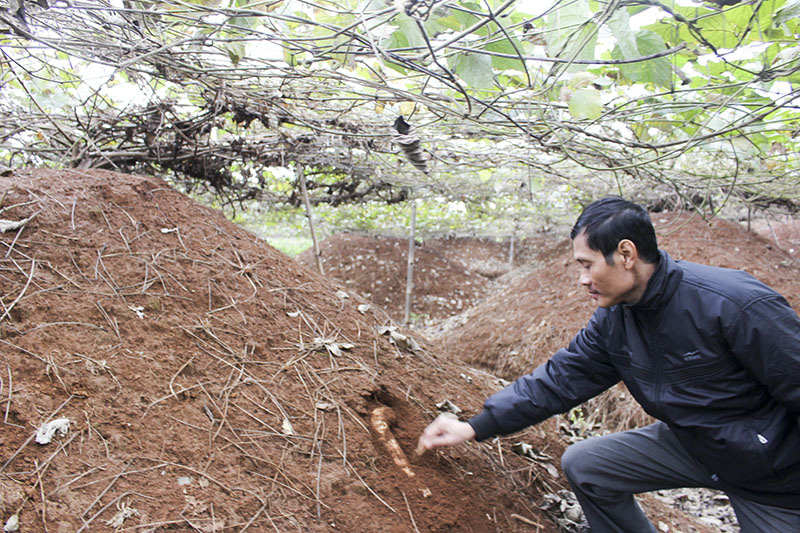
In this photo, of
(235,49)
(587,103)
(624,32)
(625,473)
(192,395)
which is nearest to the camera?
(624,32)

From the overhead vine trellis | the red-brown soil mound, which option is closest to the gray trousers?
the red-brown soil mound

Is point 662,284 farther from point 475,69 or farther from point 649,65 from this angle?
point 475,69

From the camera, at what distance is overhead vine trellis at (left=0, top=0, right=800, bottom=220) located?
1526 millimetres

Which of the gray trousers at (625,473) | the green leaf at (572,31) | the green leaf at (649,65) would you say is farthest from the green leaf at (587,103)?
the gray trousers at (625,473)

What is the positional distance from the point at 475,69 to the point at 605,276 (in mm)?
895

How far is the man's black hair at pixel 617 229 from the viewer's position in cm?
169

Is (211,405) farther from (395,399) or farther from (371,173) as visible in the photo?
(371,173)

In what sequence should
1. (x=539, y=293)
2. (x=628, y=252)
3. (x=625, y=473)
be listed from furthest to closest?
(x=539, y=293) < (x=625, y=473) < (x=628, y=252)

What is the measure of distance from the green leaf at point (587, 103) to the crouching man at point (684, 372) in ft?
1.14

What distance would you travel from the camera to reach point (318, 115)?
10.3 ft

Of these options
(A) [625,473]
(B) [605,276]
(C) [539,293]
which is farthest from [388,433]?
(C) [539,293]

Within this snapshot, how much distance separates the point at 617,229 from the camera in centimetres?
169

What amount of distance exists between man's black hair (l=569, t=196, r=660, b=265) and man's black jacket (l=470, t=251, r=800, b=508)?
0.11 meters

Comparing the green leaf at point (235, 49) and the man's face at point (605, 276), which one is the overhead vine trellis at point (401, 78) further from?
the man's face at point (605, 276)
